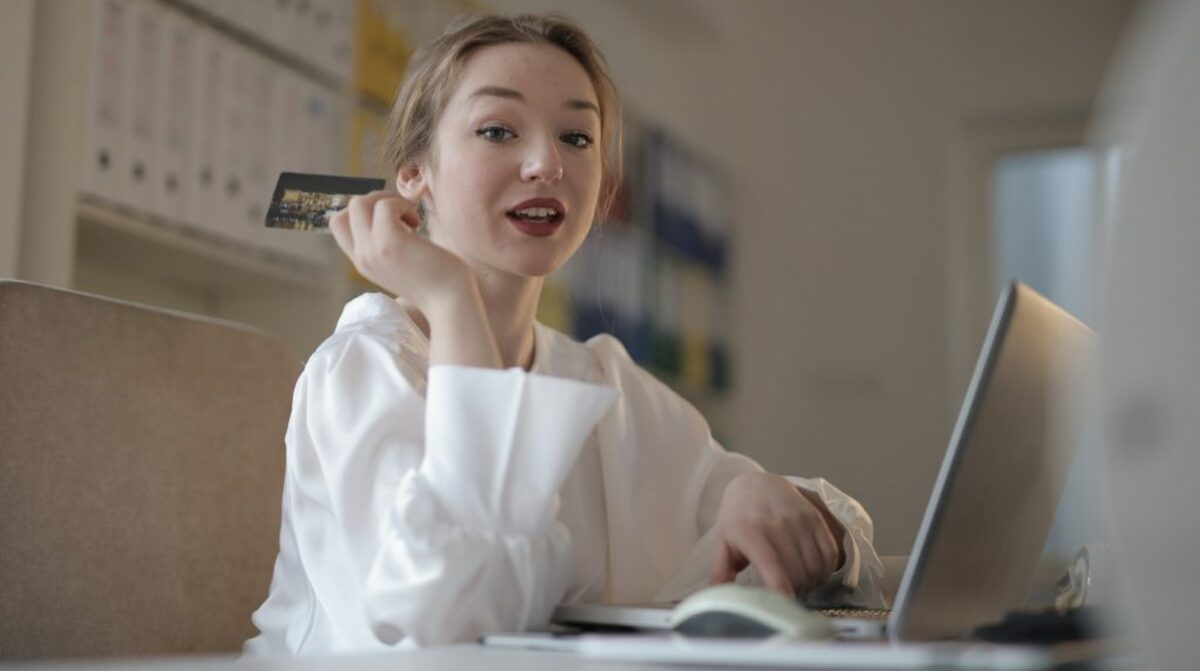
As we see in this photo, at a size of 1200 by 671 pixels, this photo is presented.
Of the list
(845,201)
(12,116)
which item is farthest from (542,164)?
(845,201)

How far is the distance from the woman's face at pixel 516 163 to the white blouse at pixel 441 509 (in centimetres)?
12

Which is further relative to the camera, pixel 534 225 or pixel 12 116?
pixel 12 116

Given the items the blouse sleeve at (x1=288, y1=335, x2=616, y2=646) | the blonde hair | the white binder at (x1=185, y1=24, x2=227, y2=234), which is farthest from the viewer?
the white binder at (x1=185, y1=24, x2=227, y2=234)

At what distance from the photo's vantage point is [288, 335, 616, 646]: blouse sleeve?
0.89m

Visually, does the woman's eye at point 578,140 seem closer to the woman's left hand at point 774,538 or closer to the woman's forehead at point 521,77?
the woman's forehead at point 521,77

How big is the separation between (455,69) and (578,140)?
144 mm

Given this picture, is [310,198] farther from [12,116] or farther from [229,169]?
[229,169]

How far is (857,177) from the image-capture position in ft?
18.1

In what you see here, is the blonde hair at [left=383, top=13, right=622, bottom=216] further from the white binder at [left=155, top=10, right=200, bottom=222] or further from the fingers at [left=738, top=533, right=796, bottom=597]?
the white binder at [left=155, top=10, right=200, bottom=222]

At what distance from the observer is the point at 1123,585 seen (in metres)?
0.49

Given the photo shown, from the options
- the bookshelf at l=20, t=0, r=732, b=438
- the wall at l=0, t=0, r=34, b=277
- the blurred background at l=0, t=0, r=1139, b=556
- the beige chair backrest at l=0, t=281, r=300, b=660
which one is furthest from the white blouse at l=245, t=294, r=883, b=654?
the blurred background at l=0, t=0, r=1139, b=556

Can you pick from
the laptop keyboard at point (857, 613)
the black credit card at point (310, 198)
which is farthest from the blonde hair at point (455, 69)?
the laptop keyboard at point (857, 613)

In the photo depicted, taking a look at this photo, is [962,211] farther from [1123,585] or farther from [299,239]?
[1123,585]

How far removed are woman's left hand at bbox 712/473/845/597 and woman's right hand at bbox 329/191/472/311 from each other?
30 cm
